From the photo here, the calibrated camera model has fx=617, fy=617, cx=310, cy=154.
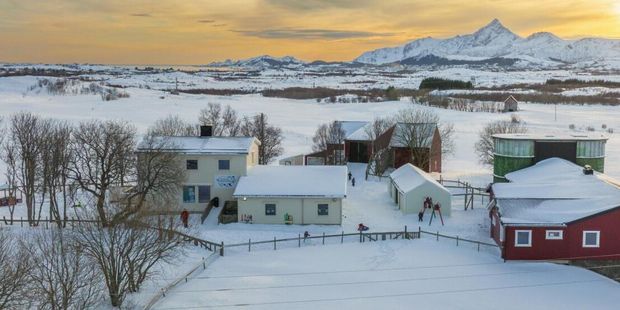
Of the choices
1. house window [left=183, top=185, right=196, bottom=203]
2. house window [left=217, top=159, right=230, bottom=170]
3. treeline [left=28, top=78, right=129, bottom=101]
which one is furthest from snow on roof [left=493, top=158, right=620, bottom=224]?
treeline [left=28, top=78, right=129, bottom=101]

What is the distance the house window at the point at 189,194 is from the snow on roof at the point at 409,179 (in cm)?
1310

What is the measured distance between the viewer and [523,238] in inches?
1153

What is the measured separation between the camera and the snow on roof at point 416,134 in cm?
5244

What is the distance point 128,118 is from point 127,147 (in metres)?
58.8

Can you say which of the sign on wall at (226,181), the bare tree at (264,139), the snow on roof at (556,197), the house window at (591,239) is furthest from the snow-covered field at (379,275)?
the bare tree at (264,139)

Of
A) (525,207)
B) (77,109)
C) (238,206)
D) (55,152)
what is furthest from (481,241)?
(77,109)

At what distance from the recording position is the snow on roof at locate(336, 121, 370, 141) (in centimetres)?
5741

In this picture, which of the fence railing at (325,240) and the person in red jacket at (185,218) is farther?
the person in red jacket at (185,218)

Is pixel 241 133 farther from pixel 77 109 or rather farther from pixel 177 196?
pixel 77 109

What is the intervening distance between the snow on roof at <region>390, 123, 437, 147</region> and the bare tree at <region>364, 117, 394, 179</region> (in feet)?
3.06

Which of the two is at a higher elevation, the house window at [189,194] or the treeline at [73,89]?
→ the treeline at [73,89]

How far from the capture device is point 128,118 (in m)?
94.3

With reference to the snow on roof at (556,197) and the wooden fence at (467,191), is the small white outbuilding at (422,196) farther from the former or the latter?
the snow on roof at (556,197)

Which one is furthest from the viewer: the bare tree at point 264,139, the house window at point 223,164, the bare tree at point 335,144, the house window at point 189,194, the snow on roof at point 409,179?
the bare tree at point 335,144
